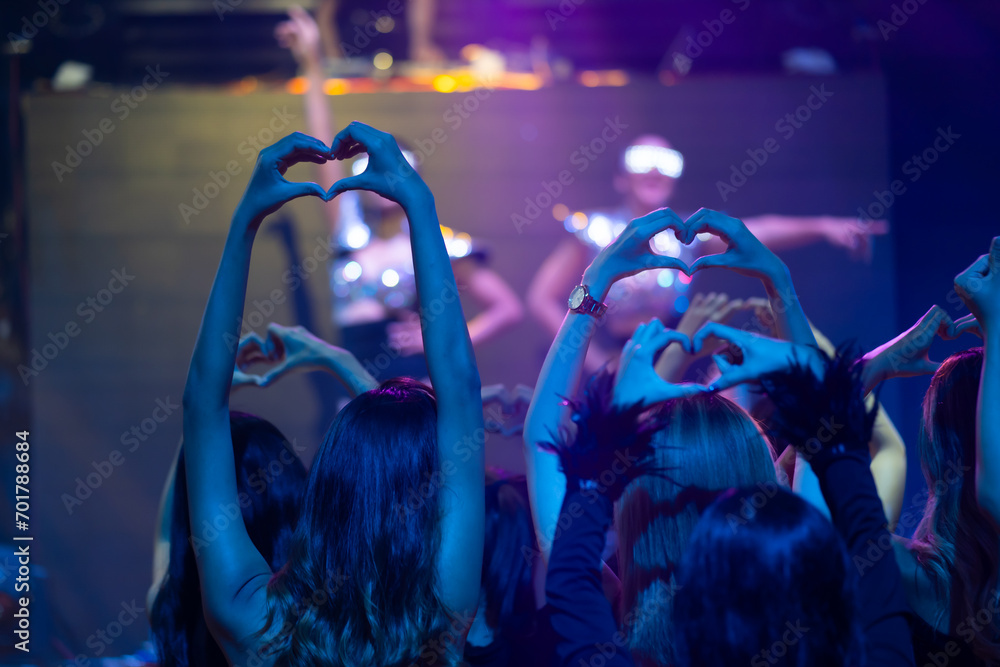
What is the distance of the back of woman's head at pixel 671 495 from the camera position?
1.07 m

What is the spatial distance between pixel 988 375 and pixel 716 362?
1.35 ft

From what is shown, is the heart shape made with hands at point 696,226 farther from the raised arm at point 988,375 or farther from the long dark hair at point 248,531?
the long dark hair at point 248,531

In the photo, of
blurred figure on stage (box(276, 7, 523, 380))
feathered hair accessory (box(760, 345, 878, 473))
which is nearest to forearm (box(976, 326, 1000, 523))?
feathered hair accessory (box(760, 345, 878, 473))

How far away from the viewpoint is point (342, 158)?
3.63ft

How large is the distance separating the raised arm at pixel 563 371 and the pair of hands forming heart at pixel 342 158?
330 mm

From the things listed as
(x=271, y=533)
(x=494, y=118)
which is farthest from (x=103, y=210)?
(x=271, y=533)

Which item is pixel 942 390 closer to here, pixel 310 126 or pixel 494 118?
pixel 494 118

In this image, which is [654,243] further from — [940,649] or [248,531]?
[248,531]

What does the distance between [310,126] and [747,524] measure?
327cm

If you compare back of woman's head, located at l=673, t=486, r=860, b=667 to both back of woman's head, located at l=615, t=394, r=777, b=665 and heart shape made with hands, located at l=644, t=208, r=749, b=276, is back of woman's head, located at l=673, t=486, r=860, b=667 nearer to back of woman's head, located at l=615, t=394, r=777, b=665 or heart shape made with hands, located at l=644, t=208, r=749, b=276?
back of woman's head, located at l=615, t=394, r=777, b=665

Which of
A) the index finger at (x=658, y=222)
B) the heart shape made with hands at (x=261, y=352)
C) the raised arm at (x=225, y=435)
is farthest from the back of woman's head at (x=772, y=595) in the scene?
the heart shape made with hands at (x=261, y=352)

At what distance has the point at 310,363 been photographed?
1.58 metres

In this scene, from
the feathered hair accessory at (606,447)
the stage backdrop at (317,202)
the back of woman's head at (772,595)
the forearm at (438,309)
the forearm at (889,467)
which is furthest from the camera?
the stage backdrop at (317,202)

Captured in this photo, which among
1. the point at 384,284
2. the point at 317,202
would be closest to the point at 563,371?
the point at 384,284
